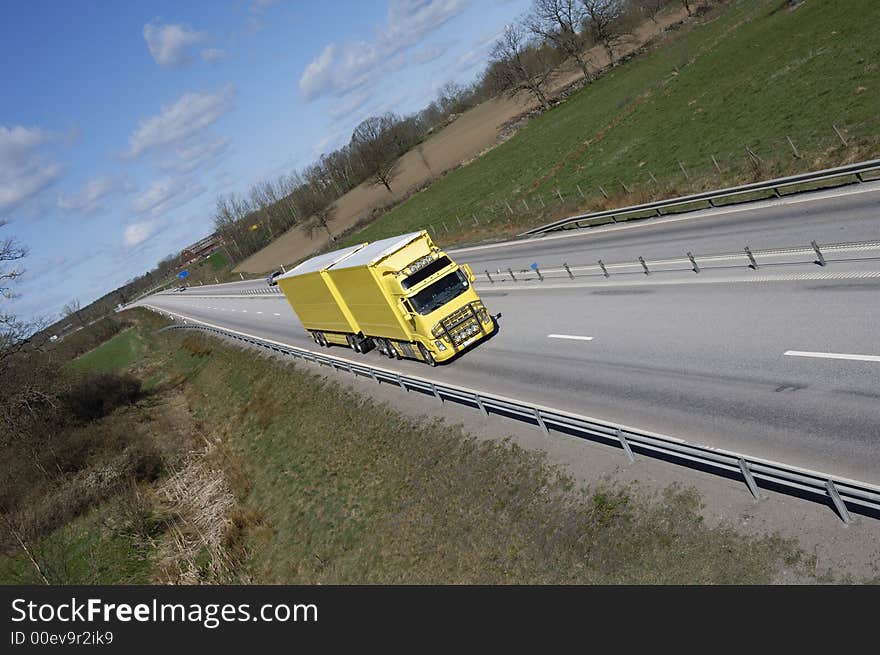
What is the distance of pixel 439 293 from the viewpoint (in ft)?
82.3

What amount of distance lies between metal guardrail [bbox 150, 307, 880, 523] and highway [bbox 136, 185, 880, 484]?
1.81ft

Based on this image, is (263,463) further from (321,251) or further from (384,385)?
(321,251)

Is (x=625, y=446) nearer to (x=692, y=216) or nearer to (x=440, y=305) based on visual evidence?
(x=440, y=305)

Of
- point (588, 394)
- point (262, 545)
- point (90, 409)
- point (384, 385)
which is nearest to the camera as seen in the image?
point (588, 394)

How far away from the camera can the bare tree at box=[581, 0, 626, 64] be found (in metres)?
89.0

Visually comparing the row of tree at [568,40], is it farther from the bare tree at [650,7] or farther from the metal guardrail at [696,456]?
the metal guardrail at [696,456]

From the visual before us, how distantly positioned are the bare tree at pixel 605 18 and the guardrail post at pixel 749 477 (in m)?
89.9

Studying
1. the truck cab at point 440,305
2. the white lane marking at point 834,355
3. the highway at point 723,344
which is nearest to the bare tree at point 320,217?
the highway at point 723,344

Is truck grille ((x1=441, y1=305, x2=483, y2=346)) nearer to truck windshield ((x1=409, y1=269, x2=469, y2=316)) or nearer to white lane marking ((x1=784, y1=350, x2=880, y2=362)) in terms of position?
truck windshield ((x1=409, y1=269, x2=469, y2=316))

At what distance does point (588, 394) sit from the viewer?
17578 mm

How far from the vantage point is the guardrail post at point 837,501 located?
9406mm

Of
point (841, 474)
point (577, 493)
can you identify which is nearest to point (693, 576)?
point (841, 474)

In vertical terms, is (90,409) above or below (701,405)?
above

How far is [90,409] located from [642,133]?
155 ft
